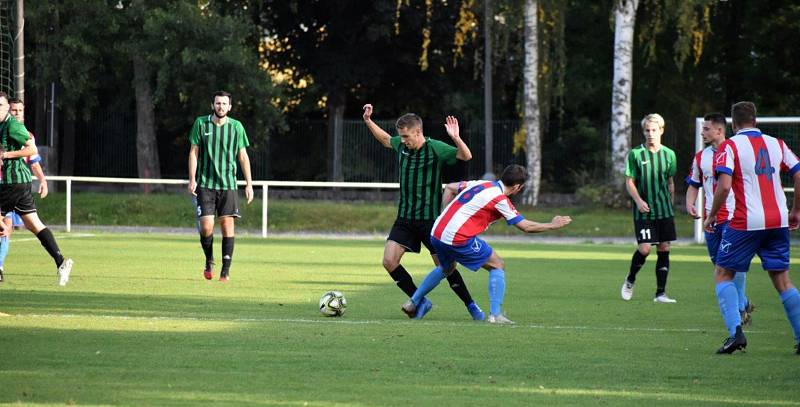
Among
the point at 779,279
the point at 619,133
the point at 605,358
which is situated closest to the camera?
the point at 605,358

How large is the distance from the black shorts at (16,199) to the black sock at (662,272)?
6.70 m

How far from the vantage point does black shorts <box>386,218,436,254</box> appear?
11.4 m

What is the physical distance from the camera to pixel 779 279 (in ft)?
30.4

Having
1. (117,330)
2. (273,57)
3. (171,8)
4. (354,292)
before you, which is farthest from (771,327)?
(273,57)

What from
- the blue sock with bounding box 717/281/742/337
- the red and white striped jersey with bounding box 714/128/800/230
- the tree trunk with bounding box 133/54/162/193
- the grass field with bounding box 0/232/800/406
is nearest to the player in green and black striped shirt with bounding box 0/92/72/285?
the grass field with bounding box 0/232/800/406

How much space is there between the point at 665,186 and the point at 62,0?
1002 inches

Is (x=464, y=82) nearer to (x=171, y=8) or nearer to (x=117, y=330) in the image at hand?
(x=171, y=8)

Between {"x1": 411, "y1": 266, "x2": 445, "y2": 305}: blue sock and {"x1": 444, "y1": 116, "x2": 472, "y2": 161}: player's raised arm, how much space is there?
0.98m

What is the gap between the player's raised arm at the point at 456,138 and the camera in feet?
34.6

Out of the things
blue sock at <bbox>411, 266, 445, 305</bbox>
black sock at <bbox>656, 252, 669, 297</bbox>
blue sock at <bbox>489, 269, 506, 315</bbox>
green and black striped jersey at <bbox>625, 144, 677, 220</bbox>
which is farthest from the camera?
green and black striped jersey at <bbox>625, 144, 677, 220</bbox>

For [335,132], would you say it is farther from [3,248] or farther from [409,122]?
[409,122]

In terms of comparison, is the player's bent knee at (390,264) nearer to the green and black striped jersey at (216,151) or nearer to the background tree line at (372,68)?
the green and black striped jersey at (216,151)

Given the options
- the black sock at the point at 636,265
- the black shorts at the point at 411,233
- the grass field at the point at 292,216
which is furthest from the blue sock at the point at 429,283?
the grass field at the point at 292,216

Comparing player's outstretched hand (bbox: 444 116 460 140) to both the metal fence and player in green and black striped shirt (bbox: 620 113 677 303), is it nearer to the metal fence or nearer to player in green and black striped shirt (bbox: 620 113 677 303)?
player in green and black striped shirt (bbox: 620 113 677 303)
